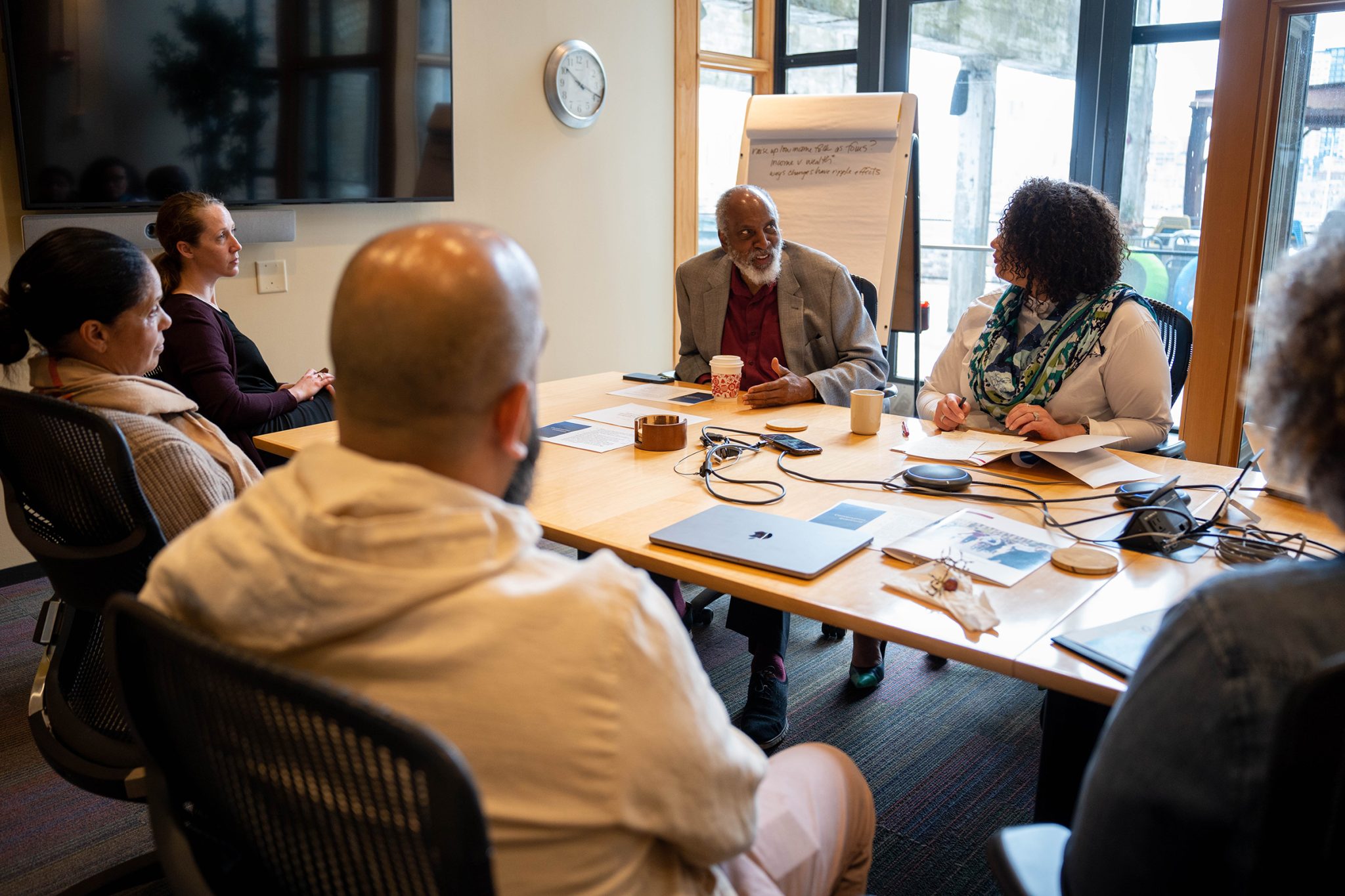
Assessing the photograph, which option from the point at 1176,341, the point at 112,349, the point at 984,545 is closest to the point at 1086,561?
the point at 984,545

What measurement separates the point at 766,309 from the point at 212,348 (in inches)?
65.1

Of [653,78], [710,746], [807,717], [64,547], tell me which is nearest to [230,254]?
[64,547]

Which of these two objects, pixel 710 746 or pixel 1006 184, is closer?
pixel 710 746

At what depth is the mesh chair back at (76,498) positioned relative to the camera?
1.42m

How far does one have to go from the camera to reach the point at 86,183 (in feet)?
10.8

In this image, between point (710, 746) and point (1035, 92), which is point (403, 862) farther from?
point (1035, 92)

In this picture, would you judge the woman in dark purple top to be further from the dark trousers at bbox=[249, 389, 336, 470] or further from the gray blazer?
the gray blazer

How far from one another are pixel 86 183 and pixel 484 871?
3.37 m

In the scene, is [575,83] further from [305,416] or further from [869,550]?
[869,550]

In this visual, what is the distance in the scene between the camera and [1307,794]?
2.27 ft

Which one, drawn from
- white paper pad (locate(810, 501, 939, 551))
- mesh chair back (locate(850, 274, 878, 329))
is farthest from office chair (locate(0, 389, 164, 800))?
mesh chair back (locate(850, 274, 878, 329))

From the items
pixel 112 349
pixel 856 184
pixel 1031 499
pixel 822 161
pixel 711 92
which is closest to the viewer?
pixel 112 349

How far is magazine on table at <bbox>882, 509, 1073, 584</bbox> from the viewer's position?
5.04ft

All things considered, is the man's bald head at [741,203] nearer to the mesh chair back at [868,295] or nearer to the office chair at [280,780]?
the mesh chair back at [868,295]
